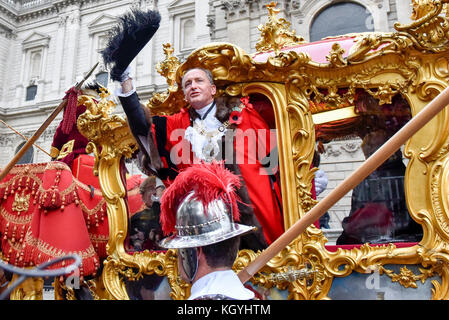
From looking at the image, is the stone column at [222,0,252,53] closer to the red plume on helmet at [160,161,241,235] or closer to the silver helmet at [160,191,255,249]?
the red plume on helmet at [160,161,241,235]

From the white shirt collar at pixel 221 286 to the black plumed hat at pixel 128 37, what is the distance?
163cm

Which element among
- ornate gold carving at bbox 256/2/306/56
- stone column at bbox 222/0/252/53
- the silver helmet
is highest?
stone column at bbox 222/0/252/53

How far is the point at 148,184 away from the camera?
355 centimetres

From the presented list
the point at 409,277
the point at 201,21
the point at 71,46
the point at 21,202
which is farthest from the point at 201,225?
the point at 71,46

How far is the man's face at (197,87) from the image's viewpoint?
274cm

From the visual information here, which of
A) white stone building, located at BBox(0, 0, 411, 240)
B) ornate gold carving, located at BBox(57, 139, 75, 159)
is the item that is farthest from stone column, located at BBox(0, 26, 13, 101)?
ornate gold carving, located at BBox(57, 139, 75, 159)

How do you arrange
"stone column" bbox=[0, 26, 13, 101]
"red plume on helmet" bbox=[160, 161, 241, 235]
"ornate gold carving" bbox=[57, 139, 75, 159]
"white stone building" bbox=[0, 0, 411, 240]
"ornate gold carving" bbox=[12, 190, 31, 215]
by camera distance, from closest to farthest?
"red plume on helmet" bbox=[160, 161, 241, 235]
"ornate gold carving" bbox=[12, 190, 31, 215]
"ornate gold carving" bbox=[57, 139, 75, 159]
"white stone building" bbox=[0, 0, 411, 240]
"stone column" bbox=[0, 26, 13, 101]

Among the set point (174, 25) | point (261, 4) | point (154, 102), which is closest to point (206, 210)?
point (154, 102)

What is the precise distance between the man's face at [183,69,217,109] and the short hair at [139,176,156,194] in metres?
0.96

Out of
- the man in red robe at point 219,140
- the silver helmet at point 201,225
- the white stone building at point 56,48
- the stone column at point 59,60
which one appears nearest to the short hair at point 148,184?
the man in red robe at point 219,140

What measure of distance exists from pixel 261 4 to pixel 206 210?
414 inches

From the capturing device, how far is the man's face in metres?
2.74

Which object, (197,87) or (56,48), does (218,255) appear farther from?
(56,48)

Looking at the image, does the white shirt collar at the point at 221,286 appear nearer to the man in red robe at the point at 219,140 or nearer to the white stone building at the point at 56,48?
the man in red robe at the point at 219,140
